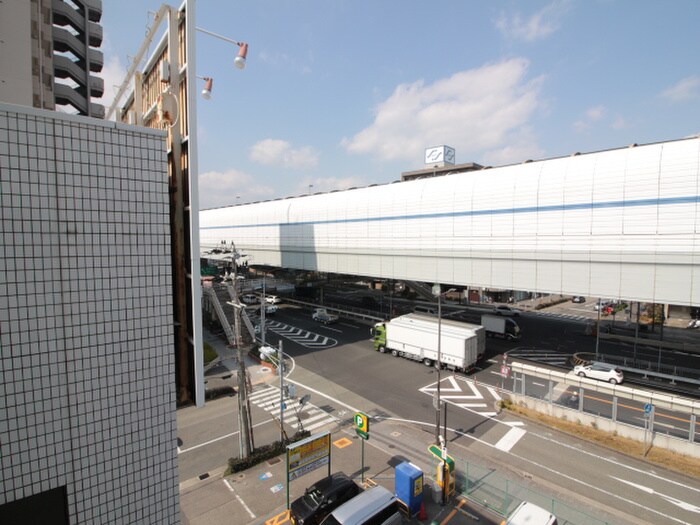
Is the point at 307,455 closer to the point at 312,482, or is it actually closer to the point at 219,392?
the point at 312,482

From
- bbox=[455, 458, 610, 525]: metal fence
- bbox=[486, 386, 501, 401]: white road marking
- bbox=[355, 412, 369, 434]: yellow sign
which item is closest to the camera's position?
bbox=[455, 458, 610, 525]: metal fence

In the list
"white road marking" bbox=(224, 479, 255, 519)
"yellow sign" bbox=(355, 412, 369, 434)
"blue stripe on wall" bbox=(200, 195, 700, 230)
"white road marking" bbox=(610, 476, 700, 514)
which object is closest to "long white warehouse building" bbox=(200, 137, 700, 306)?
"blue stripe on wall" bbox=(200, 195, 700, 230)

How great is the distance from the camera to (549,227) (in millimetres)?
22531

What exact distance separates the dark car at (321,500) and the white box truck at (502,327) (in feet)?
79.0

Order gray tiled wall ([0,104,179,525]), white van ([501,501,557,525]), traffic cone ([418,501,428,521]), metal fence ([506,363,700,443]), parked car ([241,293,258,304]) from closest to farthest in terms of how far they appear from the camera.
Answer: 1. gray tiled wall ([0,104,179,525])
2. white van ([501,501,557,525])
3. traffic cone ([418,501,428,521])
4. metal fence ([506,363,700,443])
5. parked car ([241,293,258,304])

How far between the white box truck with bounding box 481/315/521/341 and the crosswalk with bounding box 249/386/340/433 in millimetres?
19725

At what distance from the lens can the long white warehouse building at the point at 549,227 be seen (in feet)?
60.4

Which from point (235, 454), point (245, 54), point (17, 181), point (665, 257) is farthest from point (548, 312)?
point (17, 181)

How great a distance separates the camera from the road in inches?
494

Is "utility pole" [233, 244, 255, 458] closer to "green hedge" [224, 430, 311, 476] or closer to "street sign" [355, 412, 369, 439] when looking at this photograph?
"green hedge" [224, 430, 311, 476]

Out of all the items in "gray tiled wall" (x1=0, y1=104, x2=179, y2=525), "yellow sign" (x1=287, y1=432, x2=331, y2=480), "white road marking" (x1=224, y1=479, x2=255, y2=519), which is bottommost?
"white road marking" (x1=224, y1=479, x2=255, y2=519)

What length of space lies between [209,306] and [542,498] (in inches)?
1308

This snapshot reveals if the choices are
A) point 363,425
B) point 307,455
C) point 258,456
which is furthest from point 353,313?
point 307,455

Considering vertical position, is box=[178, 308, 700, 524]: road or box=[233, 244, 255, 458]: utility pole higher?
box=[233, 244, 255, 458]: utility pole
